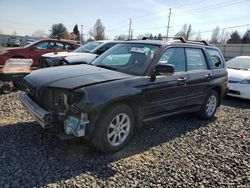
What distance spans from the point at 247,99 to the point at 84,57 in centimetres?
562

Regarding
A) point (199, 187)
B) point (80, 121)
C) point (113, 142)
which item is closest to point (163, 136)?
point (113, 142)

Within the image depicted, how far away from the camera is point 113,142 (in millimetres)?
4055

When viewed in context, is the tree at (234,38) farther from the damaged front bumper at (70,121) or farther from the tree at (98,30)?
the damaged front bumper at (70,121)

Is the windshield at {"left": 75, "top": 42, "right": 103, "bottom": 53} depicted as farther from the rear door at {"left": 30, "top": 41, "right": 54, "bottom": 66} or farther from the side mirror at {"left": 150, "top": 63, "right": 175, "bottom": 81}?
the side mirror at {"left": 150, "top": 63, "right": 175, "bottom": 81}

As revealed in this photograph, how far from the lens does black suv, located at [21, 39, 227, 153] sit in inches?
142

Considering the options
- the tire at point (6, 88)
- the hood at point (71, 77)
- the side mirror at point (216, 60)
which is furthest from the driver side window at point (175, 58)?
the tire at point (6, 88)

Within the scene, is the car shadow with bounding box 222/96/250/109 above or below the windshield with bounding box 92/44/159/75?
below

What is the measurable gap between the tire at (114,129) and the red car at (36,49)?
830 cm

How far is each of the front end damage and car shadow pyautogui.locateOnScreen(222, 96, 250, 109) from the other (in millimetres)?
5988

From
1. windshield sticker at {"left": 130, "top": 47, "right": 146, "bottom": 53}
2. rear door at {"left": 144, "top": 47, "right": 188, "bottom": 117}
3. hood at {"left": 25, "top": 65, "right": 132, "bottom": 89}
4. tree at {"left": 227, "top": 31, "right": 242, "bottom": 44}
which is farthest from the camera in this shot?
tree at {"left": 227, "top": 31, "right": 242, "bottom": 44}

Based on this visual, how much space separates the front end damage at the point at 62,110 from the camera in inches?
139

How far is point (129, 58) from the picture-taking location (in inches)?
195

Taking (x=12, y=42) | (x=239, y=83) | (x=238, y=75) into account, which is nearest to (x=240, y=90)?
(x=239, y=83)

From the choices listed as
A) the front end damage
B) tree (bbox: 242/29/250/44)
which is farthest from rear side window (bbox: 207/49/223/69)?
tree (bbox: 242/29/250/44)
